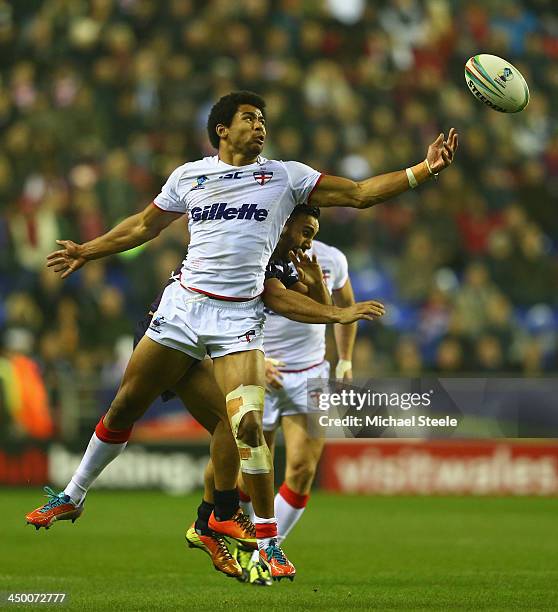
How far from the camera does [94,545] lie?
11.2 m

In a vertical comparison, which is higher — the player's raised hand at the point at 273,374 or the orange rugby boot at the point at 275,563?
the player's raised hand at the point at 273,374

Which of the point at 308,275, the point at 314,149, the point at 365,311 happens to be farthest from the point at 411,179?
the point at 314,149

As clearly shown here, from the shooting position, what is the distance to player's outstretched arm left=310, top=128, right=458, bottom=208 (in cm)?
773

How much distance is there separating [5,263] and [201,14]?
5.41 m

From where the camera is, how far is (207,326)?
806cm

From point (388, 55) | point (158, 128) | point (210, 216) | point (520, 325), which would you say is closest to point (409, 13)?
point (388, 55)

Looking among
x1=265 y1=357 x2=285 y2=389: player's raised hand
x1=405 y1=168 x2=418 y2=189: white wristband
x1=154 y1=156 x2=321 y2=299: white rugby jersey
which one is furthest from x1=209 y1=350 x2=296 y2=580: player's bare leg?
x1=265 y1=357 x2=285 y2=389: player's raised hand

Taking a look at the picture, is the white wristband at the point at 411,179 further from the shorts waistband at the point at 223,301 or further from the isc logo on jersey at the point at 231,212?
the shorts waistband at the point at 223,301

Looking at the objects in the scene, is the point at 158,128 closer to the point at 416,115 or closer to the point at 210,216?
the point at 416,115

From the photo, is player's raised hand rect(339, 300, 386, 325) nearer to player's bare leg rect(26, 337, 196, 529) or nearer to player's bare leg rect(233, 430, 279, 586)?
player's bare leg rect(26, 337, 196, 529)

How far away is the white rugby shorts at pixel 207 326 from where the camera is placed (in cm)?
804

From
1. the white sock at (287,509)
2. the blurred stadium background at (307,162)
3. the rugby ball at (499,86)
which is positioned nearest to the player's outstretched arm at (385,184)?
the rugby ball at (499,86)

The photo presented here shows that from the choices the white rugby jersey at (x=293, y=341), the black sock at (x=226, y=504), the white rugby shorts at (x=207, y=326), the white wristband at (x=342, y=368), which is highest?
the white rugby shorts at (x=207, y=326)

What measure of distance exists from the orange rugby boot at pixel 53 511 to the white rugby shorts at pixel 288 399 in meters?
1.88
